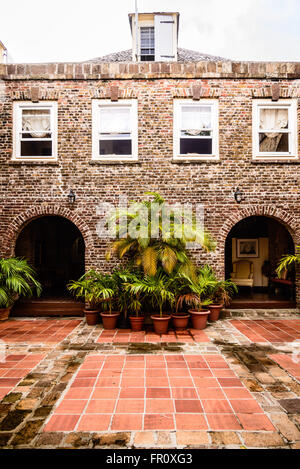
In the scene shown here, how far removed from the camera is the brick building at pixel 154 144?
25.1 feet

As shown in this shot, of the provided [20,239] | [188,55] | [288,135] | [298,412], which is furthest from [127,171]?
[188,55]

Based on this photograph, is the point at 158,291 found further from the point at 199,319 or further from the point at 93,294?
the point at 93,294

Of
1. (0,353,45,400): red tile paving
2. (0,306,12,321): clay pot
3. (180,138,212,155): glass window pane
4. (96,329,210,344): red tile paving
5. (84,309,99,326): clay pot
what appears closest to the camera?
(0,353,45,400): red tile paving

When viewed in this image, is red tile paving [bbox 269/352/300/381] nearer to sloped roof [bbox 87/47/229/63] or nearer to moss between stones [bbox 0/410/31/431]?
moss between stones [bbox 0/410/31/431]

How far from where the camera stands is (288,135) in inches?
310

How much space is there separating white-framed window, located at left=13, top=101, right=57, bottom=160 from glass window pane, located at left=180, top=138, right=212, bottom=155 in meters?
3.46

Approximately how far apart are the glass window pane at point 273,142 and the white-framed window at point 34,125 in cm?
560

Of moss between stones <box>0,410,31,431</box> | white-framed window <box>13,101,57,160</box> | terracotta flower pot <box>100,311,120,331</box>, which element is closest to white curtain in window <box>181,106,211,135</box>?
white-framed window <box>13,101,57,160</box>

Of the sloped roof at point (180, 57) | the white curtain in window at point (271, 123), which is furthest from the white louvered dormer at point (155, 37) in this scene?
the white curtain in window at point (271, 123)

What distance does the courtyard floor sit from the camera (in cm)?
283

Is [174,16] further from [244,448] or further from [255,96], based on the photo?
[244,448]

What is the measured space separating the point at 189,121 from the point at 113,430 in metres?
7.13

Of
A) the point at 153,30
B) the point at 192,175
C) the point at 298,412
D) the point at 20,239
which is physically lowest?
the point at 298,412

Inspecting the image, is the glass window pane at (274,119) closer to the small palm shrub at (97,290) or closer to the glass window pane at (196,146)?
the glass window pane at (196,146)
